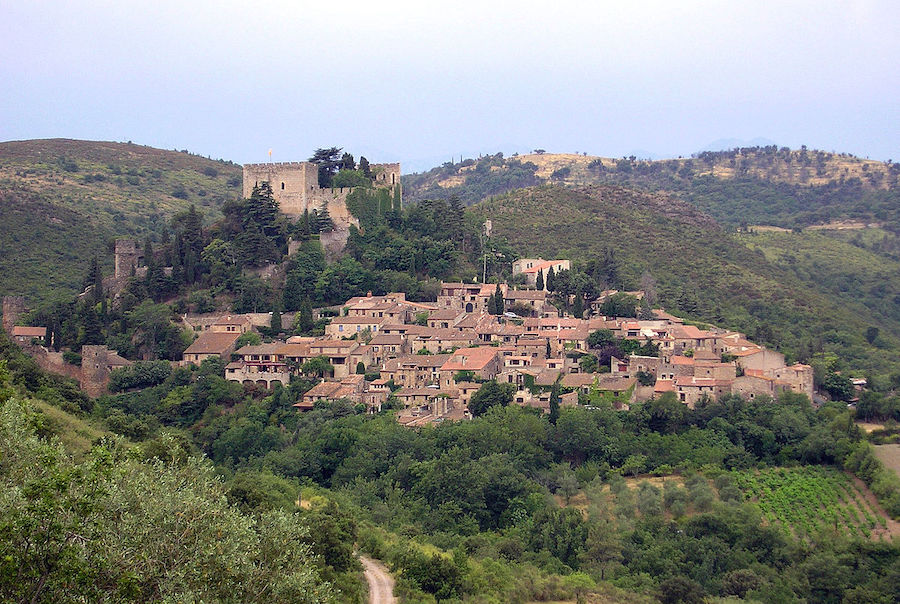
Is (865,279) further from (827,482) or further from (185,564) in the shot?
(185,564)

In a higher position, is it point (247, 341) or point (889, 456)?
point (247, 341)

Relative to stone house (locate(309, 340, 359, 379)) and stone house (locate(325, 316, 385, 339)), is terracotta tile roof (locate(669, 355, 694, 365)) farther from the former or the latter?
stone house (locate(309, 340, 359, 379))

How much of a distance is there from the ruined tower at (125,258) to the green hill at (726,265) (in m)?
19.8

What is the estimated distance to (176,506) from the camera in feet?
40.8

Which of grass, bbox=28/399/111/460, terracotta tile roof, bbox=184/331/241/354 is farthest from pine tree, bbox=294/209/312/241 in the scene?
grass, bbox=28/399/111/460

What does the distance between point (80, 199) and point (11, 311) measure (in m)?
27.7

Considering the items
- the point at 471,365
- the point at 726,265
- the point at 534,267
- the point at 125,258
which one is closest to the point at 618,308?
the point at 534,267

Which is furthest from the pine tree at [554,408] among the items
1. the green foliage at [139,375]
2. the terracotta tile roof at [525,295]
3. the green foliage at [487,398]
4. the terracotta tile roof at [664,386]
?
the green foliage at [139,375]

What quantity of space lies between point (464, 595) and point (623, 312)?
20540 mm

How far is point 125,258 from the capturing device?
43.9 metres

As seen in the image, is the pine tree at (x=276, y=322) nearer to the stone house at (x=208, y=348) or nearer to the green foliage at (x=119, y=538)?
the stone house at (x=208, y=348)

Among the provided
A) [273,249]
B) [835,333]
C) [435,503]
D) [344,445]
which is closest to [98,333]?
[273,249]

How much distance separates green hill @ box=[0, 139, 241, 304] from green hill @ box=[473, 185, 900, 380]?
22209 mm

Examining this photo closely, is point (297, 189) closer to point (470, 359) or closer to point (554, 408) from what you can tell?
point (470, 359)
